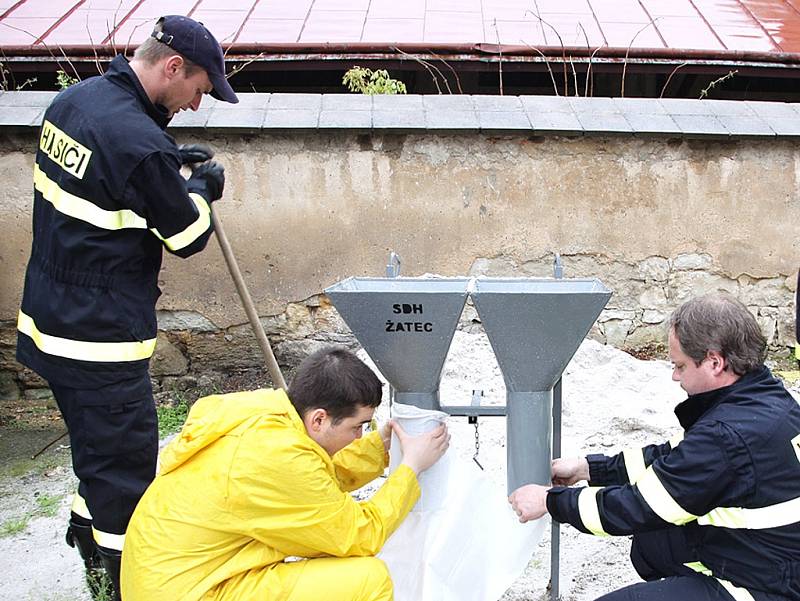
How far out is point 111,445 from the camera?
2.43 meters

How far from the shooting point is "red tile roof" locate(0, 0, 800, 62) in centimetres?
522

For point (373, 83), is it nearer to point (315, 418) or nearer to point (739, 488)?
point (315, 418)

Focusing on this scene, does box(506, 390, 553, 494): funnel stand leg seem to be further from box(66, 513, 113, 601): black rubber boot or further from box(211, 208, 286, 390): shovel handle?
box(66, 513, 113, 601): black rubber boot

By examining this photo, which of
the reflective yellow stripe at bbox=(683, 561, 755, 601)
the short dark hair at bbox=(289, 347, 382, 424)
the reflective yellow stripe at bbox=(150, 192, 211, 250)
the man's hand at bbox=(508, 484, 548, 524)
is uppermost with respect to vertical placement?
the reflective yellow stripe at bbox=(150, 192, 211, 250)

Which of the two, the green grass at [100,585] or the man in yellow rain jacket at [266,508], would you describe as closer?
the man in yellow rain jacket at [266,508]

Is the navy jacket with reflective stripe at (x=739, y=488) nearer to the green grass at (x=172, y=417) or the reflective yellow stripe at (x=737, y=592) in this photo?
→ the reflective yellow stripe at (x=737, y=592)

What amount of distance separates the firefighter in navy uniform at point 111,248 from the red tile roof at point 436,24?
2807mm

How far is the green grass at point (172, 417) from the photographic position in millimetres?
4277

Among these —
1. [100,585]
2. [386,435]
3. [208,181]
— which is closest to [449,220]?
[208,181]

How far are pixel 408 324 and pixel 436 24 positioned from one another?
3.99 m

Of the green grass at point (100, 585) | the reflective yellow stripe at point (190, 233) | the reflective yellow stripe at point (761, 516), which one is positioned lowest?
the green grass at point (100, 585)

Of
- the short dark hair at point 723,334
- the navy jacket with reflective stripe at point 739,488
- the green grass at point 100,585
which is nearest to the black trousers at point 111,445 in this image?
the green grass at point 100,585

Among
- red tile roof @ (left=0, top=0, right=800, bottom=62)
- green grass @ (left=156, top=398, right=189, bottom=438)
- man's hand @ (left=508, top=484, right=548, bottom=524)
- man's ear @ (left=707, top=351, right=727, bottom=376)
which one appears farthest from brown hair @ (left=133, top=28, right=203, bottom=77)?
red tile roof @ (left=0, top=0, right=800, bottom=62)

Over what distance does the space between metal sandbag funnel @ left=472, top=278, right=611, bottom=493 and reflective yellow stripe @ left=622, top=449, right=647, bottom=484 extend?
235mm
